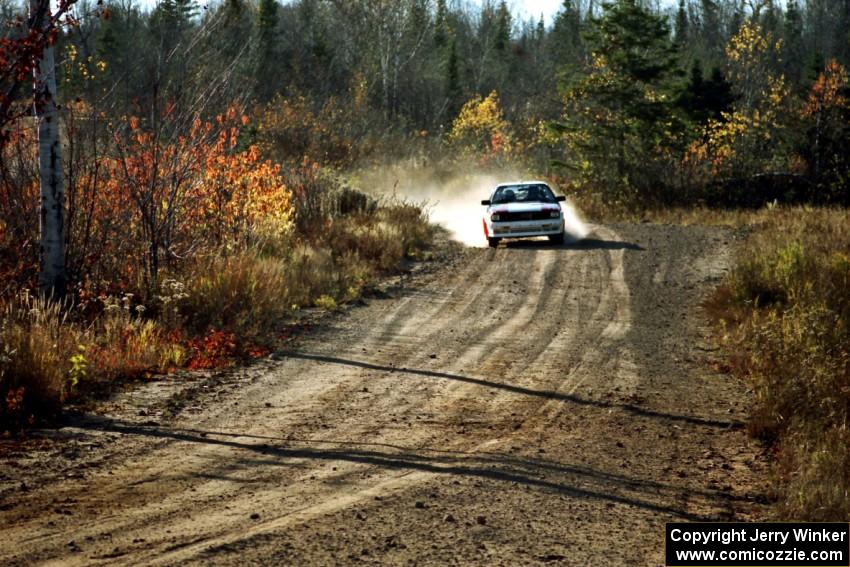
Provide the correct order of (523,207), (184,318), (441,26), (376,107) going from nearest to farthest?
(184,318), (523,207), (376,107), (441,26)

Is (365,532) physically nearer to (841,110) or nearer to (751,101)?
(841,110)

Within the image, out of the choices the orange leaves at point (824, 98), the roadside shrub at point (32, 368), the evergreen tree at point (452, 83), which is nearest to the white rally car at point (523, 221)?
the roadside shrub at point (32, 368)

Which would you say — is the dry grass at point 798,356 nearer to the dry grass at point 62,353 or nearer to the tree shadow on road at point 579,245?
the tree shadow on road at point 579,245

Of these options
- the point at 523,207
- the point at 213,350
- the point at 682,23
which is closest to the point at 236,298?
the point at 213,350

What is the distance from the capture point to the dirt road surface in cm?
562

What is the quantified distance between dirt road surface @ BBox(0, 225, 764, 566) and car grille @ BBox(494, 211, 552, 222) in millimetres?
9000

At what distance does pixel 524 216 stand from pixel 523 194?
1115mm

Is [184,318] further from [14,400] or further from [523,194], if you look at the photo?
[523,194]

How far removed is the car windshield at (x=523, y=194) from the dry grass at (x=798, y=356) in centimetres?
552

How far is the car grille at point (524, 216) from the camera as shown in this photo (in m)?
22.7

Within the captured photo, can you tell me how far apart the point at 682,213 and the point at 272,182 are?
18.0 meters

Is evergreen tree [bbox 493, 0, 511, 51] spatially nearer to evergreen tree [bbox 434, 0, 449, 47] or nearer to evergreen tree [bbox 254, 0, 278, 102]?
evergreen tree [bbox 434, 0, 449, 47]

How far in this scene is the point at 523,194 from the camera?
23.7m

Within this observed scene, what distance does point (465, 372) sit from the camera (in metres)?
10.9
